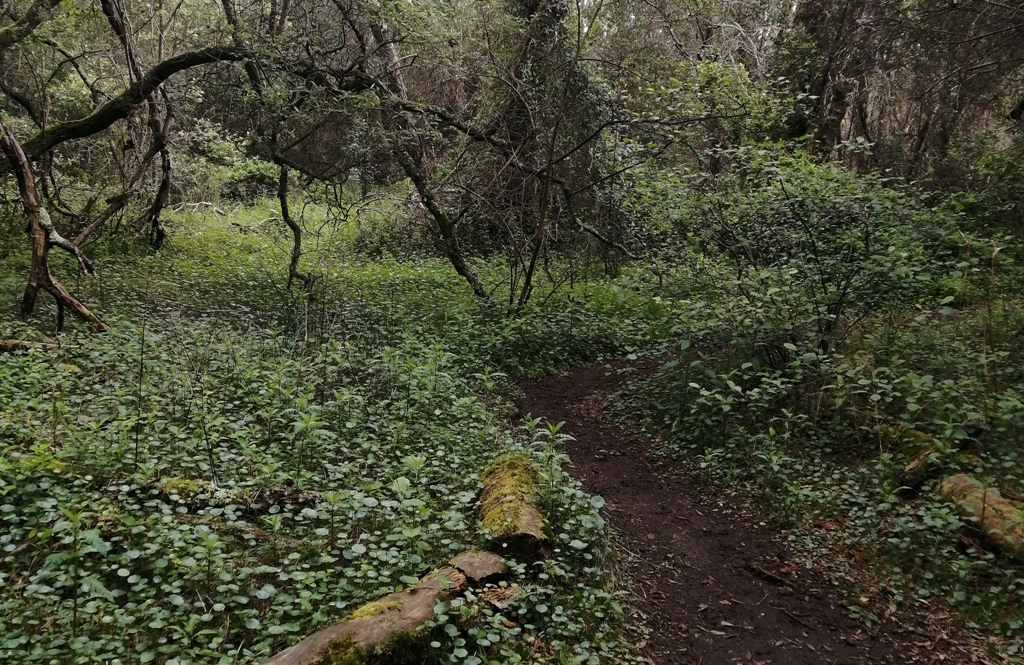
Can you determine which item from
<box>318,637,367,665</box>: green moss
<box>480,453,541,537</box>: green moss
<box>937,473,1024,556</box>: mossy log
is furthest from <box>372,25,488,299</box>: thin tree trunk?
<box>318,637,367,665</box>: green moss

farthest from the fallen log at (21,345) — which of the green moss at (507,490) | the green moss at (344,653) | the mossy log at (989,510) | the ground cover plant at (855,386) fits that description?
the mossy log at (989,510)

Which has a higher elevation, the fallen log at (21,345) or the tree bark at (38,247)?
the tree bark at (38,247)

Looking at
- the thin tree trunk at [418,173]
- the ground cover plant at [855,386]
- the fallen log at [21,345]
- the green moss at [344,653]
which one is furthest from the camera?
the thin tree trunk at [418,173]

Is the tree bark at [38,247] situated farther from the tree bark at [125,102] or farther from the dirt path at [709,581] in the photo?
the dirt path at [709,581]

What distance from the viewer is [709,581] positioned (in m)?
4.36

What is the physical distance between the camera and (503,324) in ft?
28.2

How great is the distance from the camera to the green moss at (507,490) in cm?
373

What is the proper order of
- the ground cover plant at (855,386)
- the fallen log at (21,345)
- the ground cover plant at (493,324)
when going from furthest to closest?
the fallen log at (21,345)
the ground cover plant at (855,386)
the ground cover plant at (493,324)

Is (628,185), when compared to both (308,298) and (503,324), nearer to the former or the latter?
(503,324)

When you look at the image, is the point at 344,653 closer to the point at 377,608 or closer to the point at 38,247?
the point at 377,608

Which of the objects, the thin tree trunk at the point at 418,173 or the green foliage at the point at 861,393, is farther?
the thin tree trunk at the point at 418,173

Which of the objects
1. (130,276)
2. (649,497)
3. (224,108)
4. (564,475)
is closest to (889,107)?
(649,497)

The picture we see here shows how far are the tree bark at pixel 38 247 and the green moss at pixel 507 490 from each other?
4920mm

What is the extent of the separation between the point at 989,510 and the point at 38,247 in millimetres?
8775
